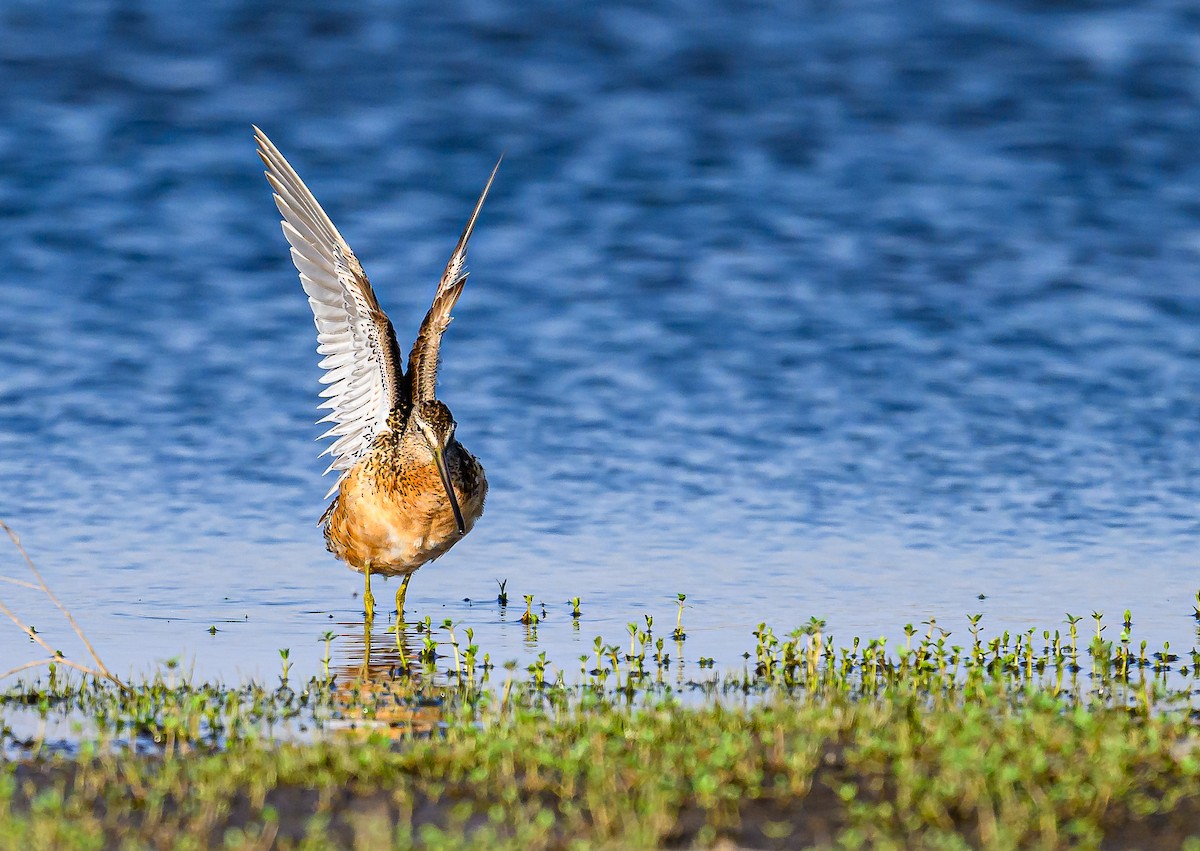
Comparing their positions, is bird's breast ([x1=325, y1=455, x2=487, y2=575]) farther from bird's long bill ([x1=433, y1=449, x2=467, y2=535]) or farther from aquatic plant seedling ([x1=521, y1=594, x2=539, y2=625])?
aquatic plant seedling ([x1=521, y1=594, x2=539, y2=625])

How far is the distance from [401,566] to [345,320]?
1775mm

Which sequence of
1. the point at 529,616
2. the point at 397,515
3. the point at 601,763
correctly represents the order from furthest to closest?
the point at 397,515
the point at 529,616
the point at 601,763

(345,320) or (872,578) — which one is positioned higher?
(345,320)

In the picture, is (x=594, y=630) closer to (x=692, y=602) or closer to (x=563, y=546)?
(x=692, y=602)

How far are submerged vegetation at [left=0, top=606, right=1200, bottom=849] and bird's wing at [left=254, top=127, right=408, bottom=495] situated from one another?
3.27 meters

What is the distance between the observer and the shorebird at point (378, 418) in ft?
35.2

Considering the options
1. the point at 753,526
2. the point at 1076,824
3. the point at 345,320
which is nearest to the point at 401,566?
the point at 345,320

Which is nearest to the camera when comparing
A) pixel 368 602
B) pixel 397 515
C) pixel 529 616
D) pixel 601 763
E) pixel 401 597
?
pixel 601 763

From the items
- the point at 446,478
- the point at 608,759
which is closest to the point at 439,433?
the point at 446,478

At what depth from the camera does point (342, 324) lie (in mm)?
10969

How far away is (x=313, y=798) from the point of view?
5836 millimetres

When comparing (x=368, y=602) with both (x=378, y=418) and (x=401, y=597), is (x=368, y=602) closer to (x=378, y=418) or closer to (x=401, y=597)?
Answer: (x=401, y=597)

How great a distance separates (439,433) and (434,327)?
729mm

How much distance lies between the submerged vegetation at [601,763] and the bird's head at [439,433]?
8.80 ft
